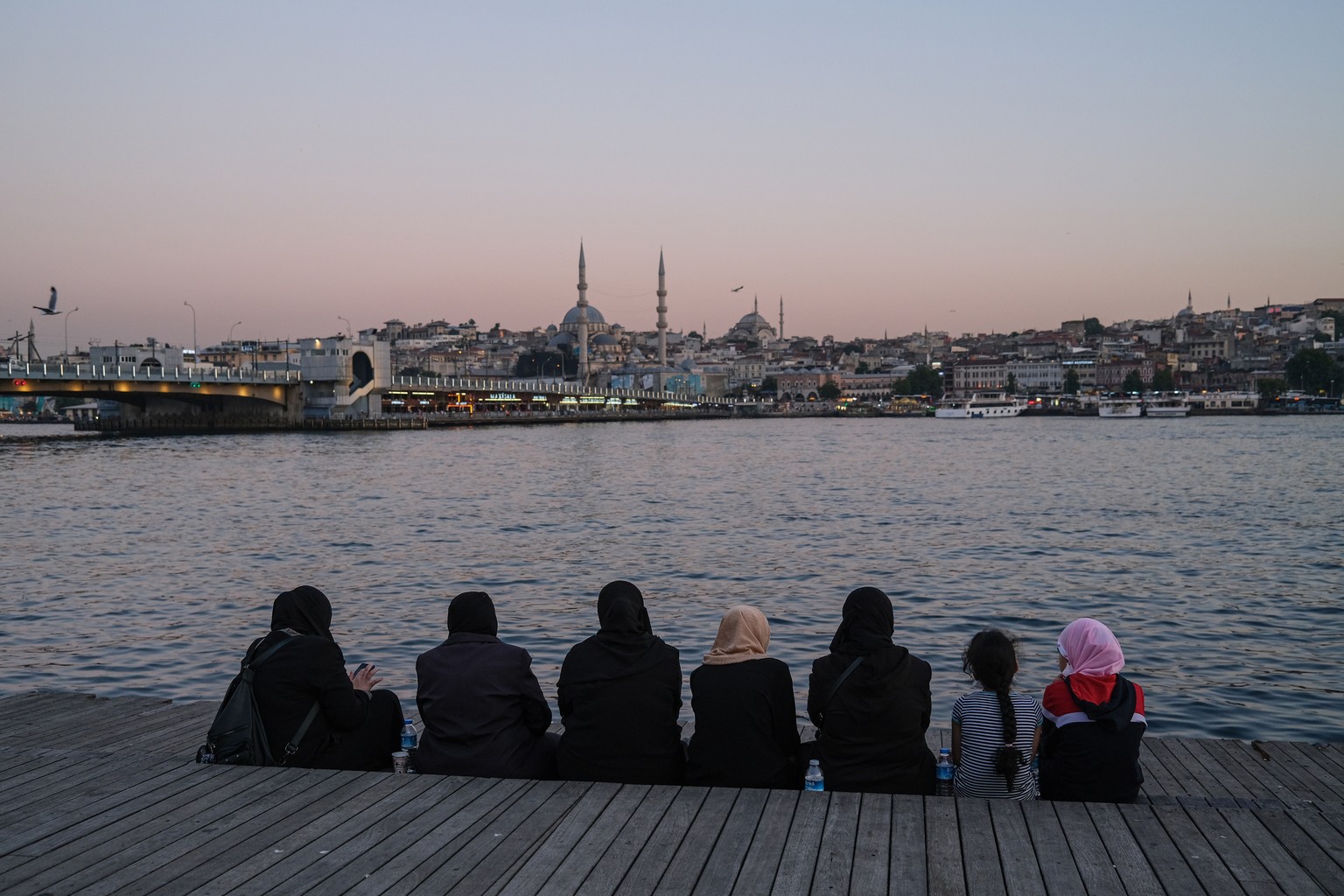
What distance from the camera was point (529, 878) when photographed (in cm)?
325

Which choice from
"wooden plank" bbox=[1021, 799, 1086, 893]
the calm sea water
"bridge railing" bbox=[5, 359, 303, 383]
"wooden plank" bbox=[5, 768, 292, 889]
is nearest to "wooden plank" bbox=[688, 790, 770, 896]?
"wooden plank" bbox=[1021, 799, 1086, 893]

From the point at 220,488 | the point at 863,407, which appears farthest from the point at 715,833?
the point at 863,407

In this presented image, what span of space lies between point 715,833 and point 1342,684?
7469 mm

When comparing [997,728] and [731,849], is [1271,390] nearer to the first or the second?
[997,728]

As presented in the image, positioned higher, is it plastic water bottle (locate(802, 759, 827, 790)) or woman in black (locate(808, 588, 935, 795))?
woman in black (locate(808, 588, 935, 795))

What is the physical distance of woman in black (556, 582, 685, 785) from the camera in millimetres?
4062

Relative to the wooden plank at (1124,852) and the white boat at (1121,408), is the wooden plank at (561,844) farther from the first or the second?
the white boat at (1121,408)

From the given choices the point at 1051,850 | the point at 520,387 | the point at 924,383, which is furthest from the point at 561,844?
the point at 924,383

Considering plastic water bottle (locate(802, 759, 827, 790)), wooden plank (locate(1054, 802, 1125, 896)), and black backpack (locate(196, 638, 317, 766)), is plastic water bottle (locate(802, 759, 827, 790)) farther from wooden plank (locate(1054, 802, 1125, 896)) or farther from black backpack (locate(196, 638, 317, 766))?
black backpack (locate(196, 638, 317, 766))

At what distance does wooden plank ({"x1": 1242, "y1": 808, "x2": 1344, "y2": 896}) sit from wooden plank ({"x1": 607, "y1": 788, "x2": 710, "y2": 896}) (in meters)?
1.67

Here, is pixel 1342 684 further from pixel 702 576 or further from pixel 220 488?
pixel 220 488

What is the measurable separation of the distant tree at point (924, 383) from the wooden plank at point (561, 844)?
15428cm

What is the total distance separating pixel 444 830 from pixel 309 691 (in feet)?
3.11

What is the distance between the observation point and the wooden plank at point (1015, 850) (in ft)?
10.4
